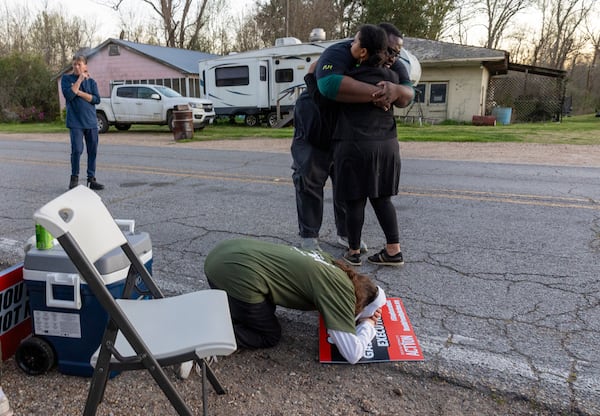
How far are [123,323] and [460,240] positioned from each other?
3.58 m

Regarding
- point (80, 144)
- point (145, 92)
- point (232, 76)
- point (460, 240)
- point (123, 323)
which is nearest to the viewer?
point (123, 323)

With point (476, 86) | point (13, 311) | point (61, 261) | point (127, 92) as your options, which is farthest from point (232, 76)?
point (61, 261)

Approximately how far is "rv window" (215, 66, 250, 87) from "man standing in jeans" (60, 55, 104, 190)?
13788 mm

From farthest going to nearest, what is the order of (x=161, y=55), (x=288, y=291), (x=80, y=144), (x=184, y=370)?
(x=161, y=55), (x=80, y=144), (x=288, y=291), (x=184, y=370)

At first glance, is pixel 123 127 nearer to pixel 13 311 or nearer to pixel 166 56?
pixel 166 56

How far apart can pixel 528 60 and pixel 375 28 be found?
153 feet

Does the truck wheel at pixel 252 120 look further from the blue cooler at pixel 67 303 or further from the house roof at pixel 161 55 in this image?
the blue cooler at pixel 67 303

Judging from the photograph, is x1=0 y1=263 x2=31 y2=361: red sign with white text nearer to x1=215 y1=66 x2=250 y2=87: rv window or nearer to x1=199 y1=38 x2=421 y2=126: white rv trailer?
x1=199 y1=38 x2=421 y2=126: white rv trailer

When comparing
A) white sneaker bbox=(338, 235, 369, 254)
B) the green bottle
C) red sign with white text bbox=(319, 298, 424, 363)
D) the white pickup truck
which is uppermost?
the white pickup truck

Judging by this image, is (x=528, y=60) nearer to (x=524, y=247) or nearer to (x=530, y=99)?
(x=530, y=99)

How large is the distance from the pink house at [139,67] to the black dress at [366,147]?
79.2 ft

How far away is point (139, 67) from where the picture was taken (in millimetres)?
26656

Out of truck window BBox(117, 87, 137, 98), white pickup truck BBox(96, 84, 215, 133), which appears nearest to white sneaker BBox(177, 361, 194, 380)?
white pickup truck BBox(96, 84, 215, 133)

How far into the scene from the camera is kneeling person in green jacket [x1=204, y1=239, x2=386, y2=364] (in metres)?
2.38
